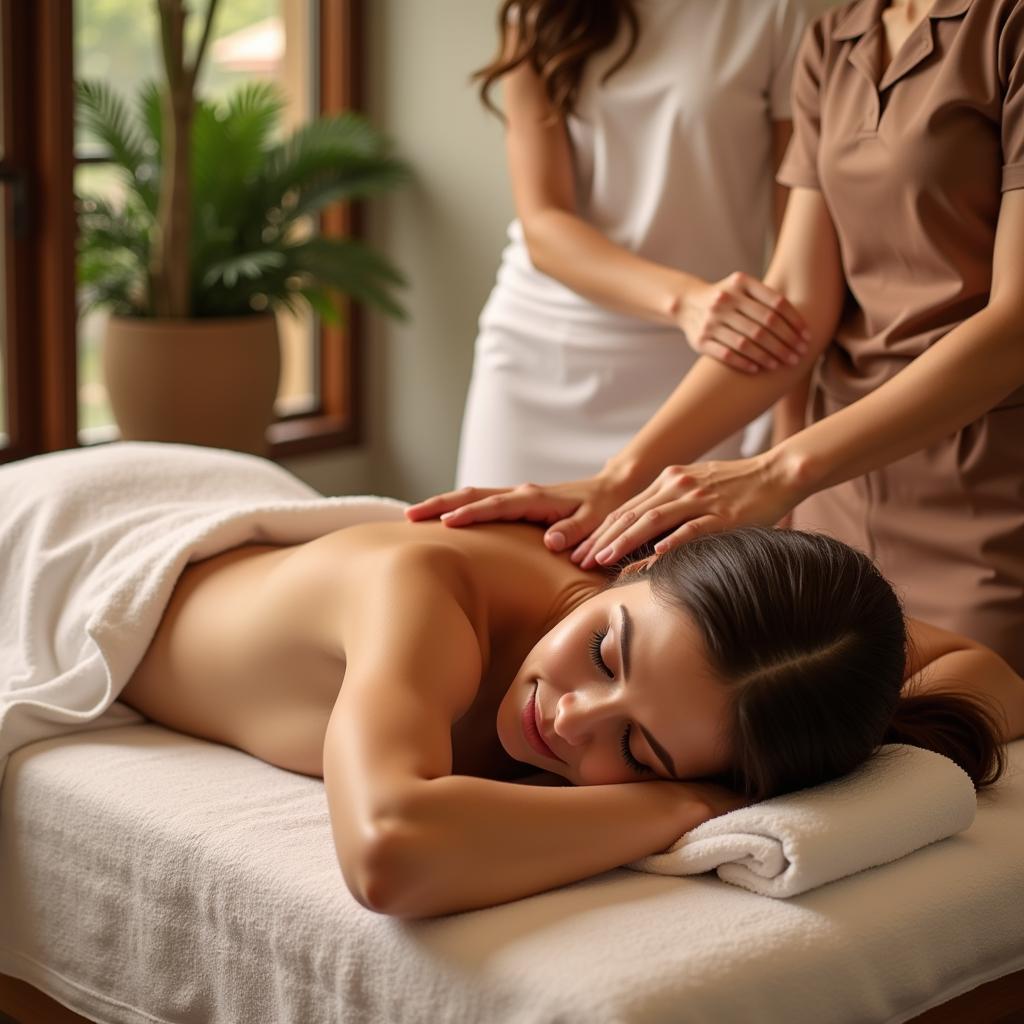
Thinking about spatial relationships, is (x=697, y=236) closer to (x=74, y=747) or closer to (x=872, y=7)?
(x=872, y=7)

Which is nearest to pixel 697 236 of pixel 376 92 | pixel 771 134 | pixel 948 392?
pixel 771 134

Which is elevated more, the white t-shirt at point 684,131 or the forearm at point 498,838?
the white t-shirt at point 684,131

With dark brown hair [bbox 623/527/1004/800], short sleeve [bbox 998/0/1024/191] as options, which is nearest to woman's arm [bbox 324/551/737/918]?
dark brown hair [bbox 623/527/1004/800]

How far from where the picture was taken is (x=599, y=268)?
103 inches

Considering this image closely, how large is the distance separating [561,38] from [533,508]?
1.11 meters

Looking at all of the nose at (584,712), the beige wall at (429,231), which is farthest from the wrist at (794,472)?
the beige wall at (429,231)

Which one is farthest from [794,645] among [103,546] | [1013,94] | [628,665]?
[103,546]

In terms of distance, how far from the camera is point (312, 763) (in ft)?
5.66

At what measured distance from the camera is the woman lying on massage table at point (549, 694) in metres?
1.38

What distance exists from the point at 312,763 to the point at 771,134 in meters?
1.60

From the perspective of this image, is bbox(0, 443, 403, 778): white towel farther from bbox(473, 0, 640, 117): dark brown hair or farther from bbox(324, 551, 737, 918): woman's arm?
bbox(473, 0, 640, 117): dark brown hair

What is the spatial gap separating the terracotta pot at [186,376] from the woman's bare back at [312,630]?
84.5 inches

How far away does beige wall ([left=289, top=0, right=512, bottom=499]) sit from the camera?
4508 millimetres

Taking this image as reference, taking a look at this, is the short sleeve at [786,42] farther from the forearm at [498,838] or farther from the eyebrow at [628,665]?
the forearm at [498,838]
